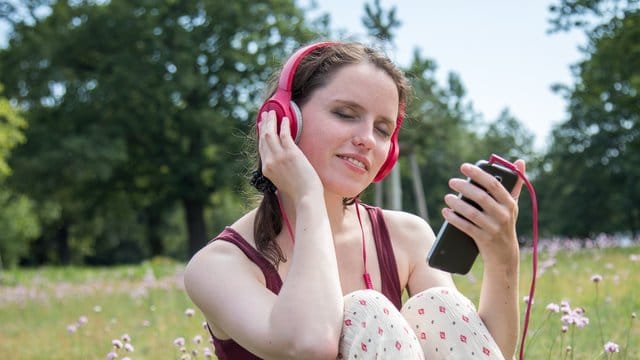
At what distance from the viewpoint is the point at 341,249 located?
2859 millimetres

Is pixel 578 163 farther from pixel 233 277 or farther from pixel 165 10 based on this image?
pixel 233 277

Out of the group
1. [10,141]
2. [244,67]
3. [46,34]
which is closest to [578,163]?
[244,67]

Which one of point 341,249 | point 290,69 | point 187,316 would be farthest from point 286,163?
point 187,316

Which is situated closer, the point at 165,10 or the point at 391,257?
the point at 391,257

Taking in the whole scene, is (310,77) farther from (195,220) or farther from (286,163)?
(195,220)

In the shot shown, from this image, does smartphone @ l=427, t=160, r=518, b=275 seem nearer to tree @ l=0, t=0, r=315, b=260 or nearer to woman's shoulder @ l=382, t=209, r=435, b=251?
woman's shoulder @ l=382, t=209, r=435, b=251

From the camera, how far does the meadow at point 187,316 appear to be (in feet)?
13.7

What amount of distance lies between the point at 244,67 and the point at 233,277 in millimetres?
29079

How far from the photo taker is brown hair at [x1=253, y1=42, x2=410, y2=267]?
267 cm

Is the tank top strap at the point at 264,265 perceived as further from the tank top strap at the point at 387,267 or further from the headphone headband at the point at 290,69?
the headphone headband at the point at 290,69

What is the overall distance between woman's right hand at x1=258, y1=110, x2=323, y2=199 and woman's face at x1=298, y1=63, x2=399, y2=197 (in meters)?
0.12

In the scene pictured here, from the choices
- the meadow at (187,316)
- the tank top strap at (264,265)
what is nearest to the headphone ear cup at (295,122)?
the tank top strap at (264,265)

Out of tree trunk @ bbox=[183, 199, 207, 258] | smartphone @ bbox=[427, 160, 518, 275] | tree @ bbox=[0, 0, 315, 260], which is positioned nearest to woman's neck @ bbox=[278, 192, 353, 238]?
smartphone @ bbox=[427, 160, 518, 275]

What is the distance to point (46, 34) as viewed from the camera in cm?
2923
